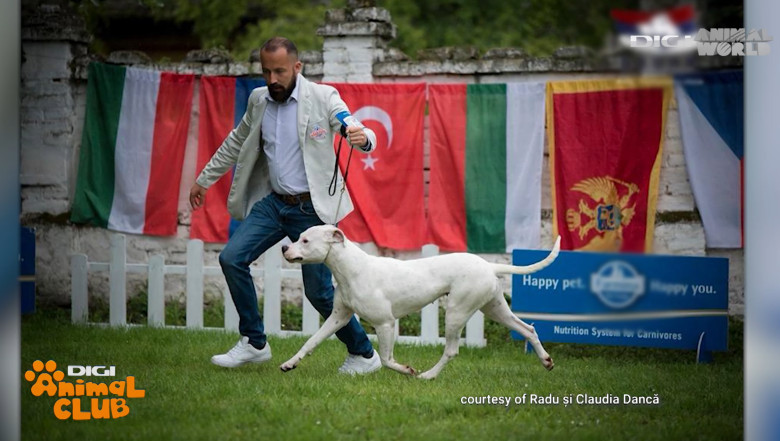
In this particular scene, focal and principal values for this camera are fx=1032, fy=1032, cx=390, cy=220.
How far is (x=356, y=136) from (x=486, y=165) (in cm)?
296

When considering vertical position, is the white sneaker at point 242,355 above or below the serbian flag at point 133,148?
below

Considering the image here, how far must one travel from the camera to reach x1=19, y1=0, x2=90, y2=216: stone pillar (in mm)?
8414

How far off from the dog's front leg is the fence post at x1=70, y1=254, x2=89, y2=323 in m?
2.93

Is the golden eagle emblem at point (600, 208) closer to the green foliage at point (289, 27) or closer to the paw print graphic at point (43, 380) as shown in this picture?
the paw print graphic at point (43, 380)

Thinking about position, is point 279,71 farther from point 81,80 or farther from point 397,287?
point 81,80

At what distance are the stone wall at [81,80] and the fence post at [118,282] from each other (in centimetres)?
81

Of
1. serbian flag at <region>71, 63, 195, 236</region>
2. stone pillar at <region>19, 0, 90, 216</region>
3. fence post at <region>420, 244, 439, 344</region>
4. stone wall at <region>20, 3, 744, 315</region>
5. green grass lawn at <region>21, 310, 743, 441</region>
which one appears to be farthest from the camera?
stone pillar at <region>19, 0, 90, 216</region>

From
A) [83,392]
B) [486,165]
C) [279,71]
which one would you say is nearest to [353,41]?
[486,165]

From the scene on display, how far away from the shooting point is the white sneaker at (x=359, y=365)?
559 cm

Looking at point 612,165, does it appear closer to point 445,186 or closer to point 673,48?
point 445,186

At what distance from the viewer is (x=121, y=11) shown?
1259cm

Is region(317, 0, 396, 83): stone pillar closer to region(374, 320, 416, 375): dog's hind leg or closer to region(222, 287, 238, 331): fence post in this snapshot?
region(222, 287, 238, 331): fence post

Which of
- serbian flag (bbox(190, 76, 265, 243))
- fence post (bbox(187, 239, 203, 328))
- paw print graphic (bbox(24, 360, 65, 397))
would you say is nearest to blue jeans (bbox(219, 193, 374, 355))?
paw print graphic (bbox(24, 360, 65, 397))

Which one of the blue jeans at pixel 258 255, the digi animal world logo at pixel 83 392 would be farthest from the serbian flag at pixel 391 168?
the digi animal world logo at pixel 83 392
